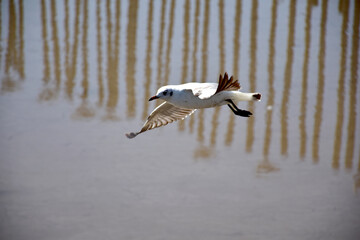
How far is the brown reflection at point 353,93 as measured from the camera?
8.18 meters

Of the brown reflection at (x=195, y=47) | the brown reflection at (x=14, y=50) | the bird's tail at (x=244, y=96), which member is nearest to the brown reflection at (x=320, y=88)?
the brown reflection at (x=195, y=47)

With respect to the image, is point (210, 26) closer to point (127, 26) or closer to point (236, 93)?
point (127, 26)

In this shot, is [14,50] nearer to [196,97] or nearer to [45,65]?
[45,65]

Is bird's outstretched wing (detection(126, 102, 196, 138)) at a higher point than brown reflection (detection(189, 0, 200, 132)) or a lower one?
lower

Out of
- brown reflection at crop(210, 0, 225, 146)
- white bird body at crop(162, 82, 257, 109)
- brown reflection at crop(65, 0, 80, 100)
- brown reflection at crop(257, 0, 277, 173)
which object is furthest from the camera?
brown reflection at crop(65, 0, 80, 100)

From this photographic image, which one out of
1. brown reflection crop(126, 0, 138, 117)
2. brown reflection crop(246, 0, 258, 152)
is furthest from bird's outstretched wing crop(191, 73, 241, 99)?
brown reflection crop(126, 0, 138, 117)

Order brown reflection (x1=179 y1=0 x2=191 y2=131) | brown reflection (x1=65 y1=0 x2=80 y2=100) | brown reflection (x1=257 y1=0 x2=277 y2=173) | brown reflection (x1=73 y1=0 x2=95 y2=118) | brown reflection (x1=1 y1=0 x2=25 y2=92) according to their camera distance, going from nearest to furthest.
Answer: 1. brown reflection (x1=257 y1=0 x2=277 y2=173)
2. brown reflection (x1=73 y1=0 x2=95 y2=118)
3. brown reflection (x1=179 y1=0 x2=191 y2=131)
4. brown reflection (x1=65 y1=0 x2=80 y2=100)
5. brown reflection (x1=1 y1=0 x2=25 y2=92)

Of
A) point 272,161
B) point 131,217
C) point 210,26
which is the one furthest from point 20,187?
point 210,26

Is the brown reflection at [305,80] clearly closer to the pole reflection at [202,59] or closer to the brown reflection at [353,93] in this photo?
the pole reflection at [202,59]

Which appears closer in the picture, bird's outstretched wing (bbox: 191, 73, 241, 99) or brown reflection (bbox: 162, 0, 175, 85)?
bird's outstretched wing (bbox: 191, 73, 241, 99)

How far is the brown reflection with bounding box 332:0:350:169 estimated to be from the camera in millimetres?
8186

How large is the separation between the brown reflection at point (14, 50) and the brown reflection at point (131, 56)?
1.52 m

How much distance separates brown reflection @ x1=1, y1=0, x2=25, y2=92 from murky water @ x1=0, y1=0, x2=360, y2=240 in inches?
0.9

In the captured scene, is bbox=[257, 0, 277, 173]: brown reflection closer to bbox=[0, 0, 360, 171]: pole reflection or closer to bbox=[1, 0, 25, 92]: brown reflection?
bbox=[0, 0, 360, 171]: pole reflection
